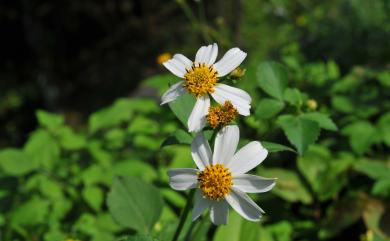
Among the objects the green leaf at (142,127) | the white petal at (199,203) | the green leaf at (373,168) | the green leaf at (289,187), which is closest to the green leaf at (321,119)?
the white petal at (199,203)

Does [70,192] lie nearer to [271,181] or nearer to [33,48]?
[271,181]

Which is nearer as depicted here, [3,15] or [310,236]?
[310,236]

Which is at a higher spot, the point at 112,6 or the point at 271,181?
the point at 112,6

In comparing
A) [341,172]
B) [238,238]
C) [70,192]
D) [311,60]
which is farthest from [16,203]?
[311,60]

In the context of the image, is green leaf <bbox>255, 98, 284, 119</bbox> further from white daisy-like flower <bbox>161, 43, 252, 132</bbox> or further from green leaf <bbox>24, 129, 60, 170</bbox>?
green leaf <bbox>24, 129, 60, 170</bbox>

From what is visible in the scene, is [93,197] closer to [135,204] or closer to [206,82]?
[135,204]
